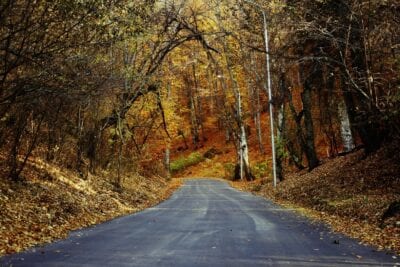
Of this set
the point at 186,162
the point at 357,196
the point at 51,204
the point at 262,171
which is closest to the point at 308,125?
the point at 357,196

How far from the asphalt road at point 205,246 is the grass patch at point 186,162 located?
50299 millimetres

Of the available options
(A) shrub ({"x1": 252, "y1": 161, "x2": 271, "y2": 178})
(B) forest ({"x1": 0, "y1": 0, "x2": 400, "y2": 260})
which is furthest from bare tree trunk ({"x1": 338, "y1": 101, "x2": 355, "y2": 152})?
(A) shrub ({"x1": 252, "y1": 161, "x2": 271, "y2": 178})

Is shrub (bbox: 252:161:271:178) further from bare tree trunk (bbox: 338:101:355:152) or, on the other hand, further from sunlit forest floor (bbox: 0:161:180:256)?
sunlit forest floor (bbox: 0:161:180:256)

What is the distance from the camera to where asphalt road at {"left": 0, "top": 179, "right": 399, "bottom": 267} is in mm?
8750

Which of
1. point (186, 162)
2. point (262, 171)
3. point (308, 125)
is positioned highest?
point (308, 125)

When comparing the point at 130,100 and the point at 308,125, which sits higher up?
the point at 130,100

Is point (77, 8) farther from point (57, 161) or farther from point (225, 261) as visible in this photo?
point (57, 161)

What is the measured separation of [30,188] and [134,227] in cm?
518

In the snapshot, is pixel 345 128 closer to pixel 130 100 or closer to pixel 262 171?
pixel 130 100

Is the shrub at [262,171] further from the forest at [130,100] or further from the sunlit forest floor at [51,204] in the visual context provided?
the sunlit forest floor at [51,204]

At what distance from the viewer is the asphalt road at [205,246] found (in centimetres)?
875

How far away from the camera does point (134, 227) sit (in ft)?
47.0

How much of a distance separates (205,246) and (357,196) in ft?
29.9

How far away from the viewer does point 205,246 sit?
10.5 metres
